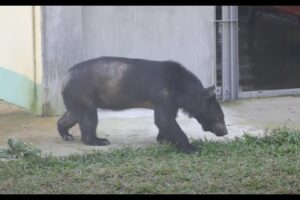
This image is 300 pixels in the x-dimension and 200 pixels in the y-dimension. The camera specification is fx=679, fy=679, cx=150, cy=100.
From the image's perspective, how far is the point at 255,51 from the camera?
33.8ft

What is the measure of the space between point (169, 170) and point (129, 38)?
3051mm

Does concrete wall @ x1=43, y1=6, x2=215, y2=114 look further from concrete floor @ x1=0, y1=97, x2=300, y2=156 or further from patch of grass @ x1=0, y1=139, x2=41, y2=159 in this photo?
patch of grass @ x1=0, y1=139, x2=41, y2=159

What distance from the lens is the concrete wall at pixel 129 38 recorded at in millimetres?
7328

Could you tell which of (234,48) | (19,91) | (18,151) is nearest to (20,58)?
(19,91)

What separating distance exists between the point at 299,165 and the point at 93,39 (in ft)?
10.5

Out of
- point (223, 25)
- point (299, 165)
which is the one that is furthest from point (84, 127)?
point (223, 25)

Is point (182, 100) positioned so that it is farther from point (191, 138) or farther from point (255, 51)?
point (255, 51)

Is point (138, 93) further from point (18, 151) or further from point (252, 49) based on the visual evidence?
point (252, 49)

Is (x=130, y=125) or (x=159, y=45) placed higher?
(x=159, y=45)

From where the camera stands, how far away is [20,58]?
355 inches

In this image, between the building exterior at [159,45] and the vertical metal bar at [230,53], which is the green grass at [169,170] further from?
the vertical metal bar at [230,53]

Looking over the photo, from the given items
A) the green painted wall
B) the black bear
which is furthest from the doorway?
the black bear

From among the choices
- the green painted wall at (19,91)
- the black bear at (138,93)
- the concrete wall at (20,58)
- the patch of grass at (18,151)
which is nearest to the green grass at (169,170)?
the patch of grass at (18,151)

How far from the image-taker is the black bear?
710 cm
